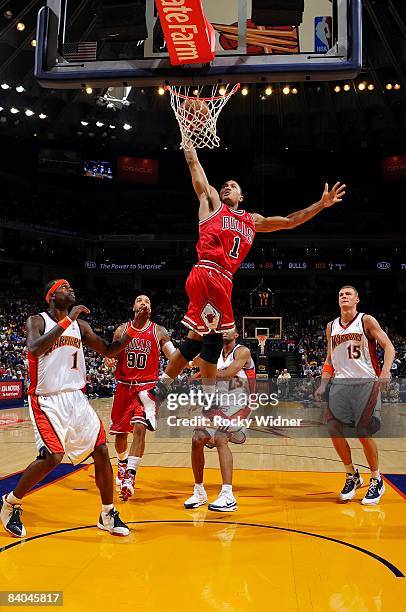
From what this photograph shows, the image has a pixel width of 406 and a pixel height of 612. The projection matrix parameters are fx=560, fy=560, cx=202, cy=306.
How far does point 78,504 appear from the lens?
575 cm

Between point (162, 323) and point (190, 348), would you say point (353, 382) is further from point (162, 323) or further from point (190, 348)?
point (162, 323)

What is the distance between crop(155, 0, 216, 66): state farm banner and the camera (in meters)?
4.71

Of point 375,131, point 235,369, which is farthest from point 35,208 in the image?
point 235,369

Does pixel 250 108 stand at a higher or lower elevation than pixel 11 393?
higher

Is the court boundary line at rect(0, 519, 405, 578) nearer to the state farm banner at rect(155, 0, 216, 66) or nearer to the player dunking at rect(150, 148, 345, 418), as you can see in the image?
the player dunking at rect(150, 148, 345, 418)

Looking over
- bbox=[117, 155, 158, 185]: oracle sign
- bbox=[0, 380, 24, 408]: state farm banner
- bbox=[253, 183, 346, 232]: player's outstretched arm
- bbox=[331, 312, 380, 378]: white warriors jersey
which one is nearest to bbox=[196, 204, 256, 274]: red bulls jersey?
bbox=[253, 183, 346, 232]: player's outstretched arm

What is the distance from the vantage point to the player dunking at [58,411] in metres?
4.54

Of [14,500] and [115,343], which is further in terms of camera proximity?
[115,343]

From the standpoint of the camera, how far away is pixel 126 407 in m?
6.74

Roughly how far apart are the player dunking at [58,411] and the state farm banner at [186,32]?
2.21m

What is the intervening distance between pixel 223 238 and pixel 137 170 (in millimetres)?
29375

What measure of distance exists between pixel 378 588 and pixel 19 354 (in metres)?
20.0

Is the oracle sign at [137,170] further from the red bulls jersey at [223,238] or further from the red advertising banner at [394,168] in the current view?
the red bulls jersey at [223,238]

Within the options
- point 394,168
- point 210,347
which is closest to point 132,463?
point 210,347
